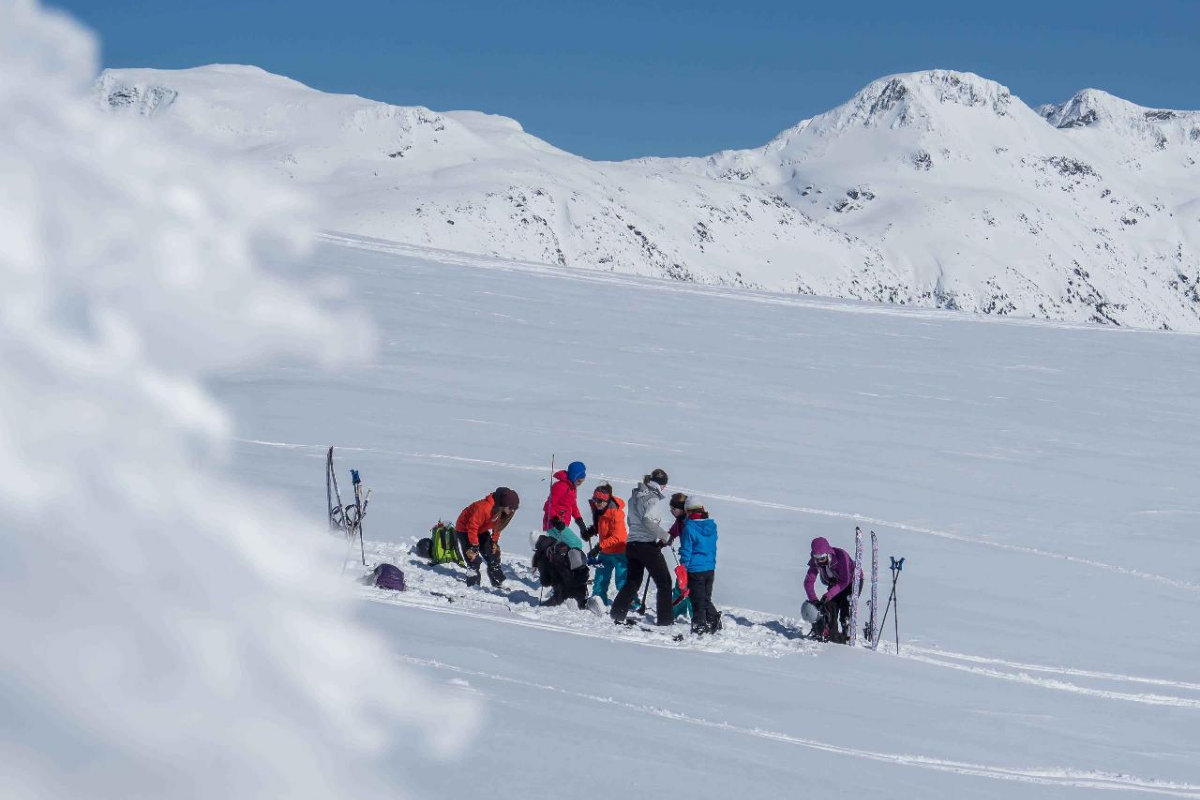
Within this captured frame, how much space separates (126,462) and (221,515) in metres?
0.33

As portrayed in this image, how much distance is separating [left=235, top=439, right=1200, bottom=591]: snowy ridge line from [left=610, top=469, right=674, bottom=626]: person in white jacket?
5325 mm

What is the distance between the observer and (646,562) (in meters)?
9.21

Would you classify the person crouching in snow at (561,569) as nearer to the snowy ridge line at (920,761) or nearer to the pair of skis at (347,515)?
the pair of skis at (347,515)

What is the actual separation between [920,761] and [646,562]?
10.1 feet

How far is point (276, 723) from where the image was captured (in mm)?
3316

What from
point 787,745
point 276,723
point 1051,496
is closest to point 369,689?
point 276,723

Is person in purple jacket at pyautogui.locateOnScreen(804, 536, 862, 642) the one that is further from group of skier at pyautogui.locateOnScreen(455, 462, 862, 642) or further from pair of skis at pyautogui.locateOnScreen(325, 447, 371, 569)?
pair of skis at pyautogui.locateOnScreen(325, 447, 371, 569)

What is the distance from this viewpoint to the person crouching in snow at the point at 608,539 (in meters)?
9.77

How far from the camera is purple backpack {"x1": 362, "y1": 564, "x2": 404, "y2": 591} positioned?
8930 mm

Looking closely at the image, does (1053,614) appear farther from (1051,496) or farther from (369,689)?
(369,689)

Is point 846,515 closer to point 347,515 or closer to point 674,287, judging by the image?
point 347,515

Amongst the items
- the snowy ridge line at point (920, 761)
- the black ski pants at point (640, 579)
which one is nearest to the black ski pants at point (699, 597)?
the black ski pants at point (640, 579)

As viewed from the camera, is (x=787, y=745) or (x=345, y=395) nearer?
(x=787, y=745)

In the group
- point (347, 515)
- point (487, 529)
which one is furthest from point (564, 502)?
point (347, 515)
